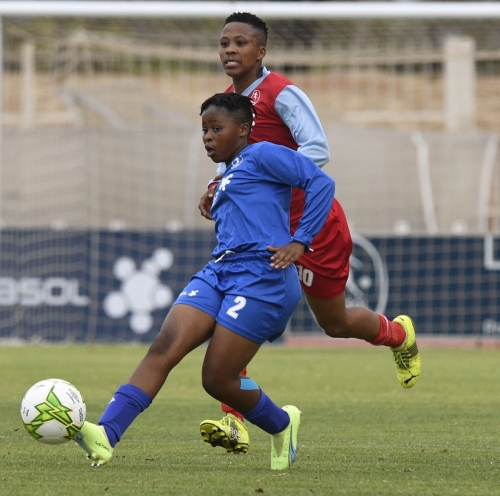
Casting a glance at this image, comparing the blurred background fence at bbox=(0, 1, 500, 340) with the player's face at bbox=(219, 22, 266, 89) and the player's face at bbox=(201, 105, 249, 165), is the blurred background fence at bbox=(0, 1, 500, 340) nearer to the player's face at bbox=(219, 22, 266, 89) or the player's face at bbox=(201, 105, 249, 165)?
the player's face at bbox=(219, 22, 266, 89)

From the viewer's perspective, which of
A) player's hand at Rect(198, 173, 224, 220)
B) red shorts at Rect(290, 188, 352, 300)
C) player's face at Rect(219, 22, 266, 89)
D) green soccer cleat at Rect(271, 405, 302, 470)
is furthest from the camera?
red shorts at Rect(290, 188, 352, 300)

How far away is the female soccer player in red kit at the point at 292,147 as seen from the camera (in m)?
5.85

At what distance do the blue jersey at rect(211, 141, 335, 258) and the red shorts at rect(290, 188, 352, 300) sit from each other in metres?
1.00

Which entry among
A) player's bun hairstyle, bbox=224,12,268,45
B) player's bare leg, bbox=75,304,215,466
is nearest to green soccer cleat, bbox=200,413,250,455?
player's bare leg, bbox=75,304,215,466

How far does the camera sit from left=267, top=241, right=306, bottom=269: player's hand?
5.06 m

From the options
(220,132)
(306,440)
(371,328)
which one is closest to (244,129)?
(220,132)

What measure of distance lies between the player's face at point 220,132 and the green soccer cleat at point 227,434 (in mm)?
1362

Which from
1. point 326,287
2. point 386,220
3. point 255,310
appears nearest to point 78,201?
point 386,220

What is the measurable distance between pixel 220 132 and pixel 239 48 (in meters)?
0.85

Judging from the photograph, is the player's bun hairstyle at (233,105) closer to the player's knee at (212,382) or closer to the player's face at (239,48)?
the player's face at (239,48)

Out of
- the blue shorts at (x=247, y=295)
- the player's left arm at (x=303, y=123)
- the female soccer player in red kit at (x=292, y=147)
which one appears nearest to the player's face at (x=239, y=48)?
the female soccer player in red kit at (x=292, y=147)

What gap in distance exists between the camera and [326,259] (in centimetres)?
630

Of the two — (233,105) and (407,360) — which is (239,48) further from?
(407,360)

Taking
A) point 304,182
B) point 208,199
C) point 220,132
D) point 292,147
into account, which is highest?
point 220,132
